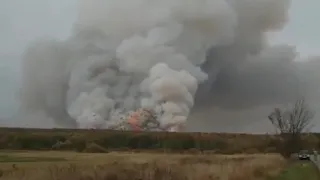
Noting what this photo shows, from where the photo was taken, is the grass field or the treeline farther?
the treeline

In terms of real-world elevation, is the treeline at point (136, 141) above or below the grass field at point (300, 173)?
above

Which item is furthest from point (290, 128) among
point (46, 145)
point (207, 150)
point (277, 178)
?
point (277, 178)

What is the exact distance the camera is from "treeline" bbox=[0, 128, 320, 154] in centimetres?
2862

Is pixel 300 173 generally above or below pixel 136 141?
below

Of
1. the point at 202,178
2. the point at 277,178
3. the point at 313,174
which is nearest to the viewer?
the point at 202,178

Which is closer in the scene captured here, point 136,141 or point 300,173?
point 300,173

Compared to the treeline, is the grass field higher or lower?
lower

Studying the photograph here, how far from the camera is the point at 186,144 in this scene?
104 feet

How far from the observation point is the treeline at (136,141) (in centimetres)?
2862

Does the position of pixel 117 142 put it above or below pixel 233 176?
above

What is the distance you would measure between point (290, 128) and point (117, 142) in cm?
1073

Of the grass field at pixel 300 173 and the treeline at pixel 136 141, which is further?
the treeline at pixel 136 141

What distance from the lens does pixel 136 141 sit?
1236 inches

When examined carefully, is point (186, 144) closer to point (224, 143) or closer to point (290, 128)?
point (224, 143)
